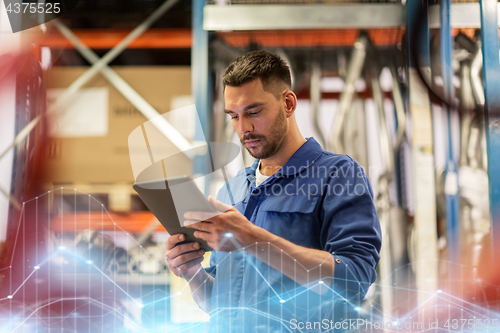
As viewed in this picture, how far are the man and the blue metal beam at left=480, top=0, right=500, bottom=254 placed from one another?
0.51 m

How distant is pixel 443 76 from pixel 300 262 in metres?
0.92

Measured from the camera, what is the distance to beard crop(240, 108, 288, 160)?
843 millimetres

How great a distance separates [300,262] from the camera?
671 mm

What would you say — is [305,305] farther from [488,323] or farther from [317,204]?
[488,323]

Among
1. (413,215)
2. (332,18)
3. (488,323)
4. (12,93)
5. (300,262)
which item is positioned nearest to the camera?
(300,262)

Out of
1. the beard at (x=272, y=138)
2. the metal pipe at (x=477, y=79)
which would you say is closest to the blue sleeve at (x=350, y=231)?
the beard at (x=272, y=138)

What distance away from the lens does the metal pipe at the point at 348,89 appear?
4.17 feet

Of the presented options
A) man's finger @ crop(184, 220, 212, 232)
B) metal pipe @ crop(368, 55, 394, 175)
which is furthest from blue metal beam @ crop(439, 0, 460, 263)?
man's finger @ crop(184, 220, 212, 232)

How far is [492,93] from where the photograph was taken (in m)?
1.06

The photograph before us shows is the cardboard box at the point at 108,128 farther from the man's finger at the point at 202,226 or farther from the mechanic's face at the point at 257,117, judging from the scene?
A: the man's finger at the point at 202,226

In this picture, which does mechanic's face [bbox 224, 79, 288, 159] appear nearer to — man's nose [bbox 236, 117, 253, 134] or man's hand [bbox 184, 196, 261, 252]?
man's nose [bbox 236, 117, 253, 134]

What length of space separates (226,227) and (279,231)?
177mm

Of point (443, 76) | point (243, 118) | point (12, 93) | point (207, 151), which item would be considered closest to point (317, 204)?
point (243, 118)
